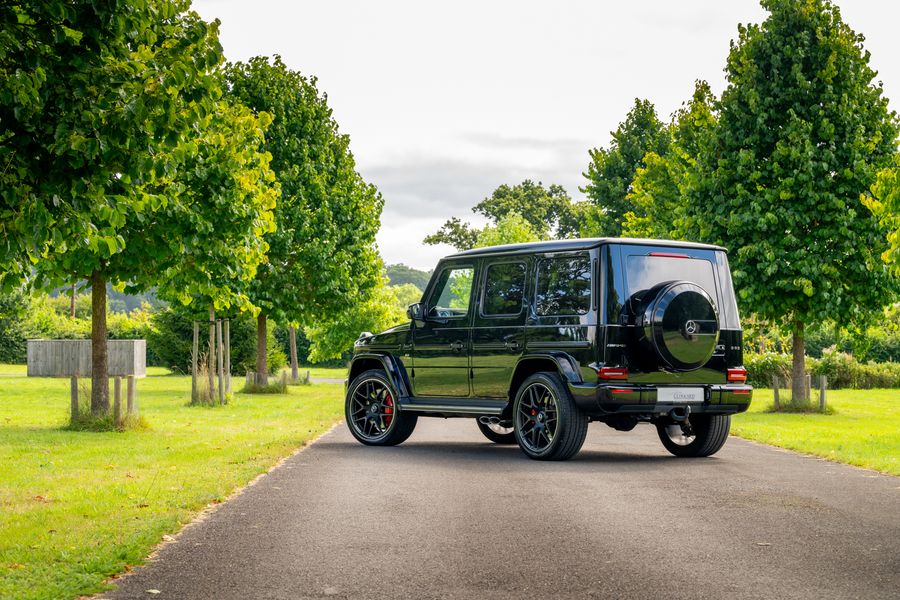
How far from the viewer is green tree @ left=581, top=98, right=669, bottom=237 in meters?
40.2

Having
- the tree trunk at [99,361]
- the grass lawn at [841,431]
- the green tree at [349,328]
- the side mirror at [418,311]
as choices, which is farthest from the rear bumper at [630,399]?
the green tree at [349,328]

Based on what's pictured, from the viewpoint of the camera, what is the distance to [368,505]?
30.8ft

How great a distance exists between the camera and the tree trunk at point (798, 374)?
25.8 m

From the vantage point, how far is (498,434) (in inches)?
634

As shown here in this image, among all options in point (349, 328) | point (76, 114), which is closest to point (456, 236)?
point (349, 328)

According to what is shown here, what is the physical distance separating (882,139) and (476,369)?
14.6 meters

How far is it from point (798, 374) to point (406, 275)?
551 feet

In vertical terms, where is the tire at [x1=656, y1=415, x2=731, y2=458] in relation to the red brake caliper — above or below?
below

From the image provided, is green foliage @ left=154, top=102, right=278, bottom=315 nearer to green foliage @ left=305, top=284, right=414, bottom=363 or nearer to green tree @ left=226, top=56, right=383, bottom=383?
green tree @ left=226, top=56, right=383, bottom=383

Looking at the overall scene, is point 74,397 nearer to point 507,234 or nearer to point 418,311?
point 418,311

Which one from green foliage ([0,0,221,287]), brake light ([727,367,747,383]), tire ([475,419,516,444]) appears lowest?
tire ([475,419,516,444])

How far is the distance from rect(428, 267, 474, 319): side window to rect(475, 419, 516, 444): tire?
7.21 ft

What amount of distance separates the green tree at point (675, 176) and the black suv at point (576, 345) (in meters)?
12.8

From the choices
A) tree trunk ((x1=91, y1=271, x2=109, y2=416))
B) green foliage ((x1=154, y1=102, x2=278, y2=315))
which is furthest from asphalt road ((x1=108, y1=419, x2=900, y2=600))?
tree trunk ((x1=91, y1=271, x2=109, y2=416))
